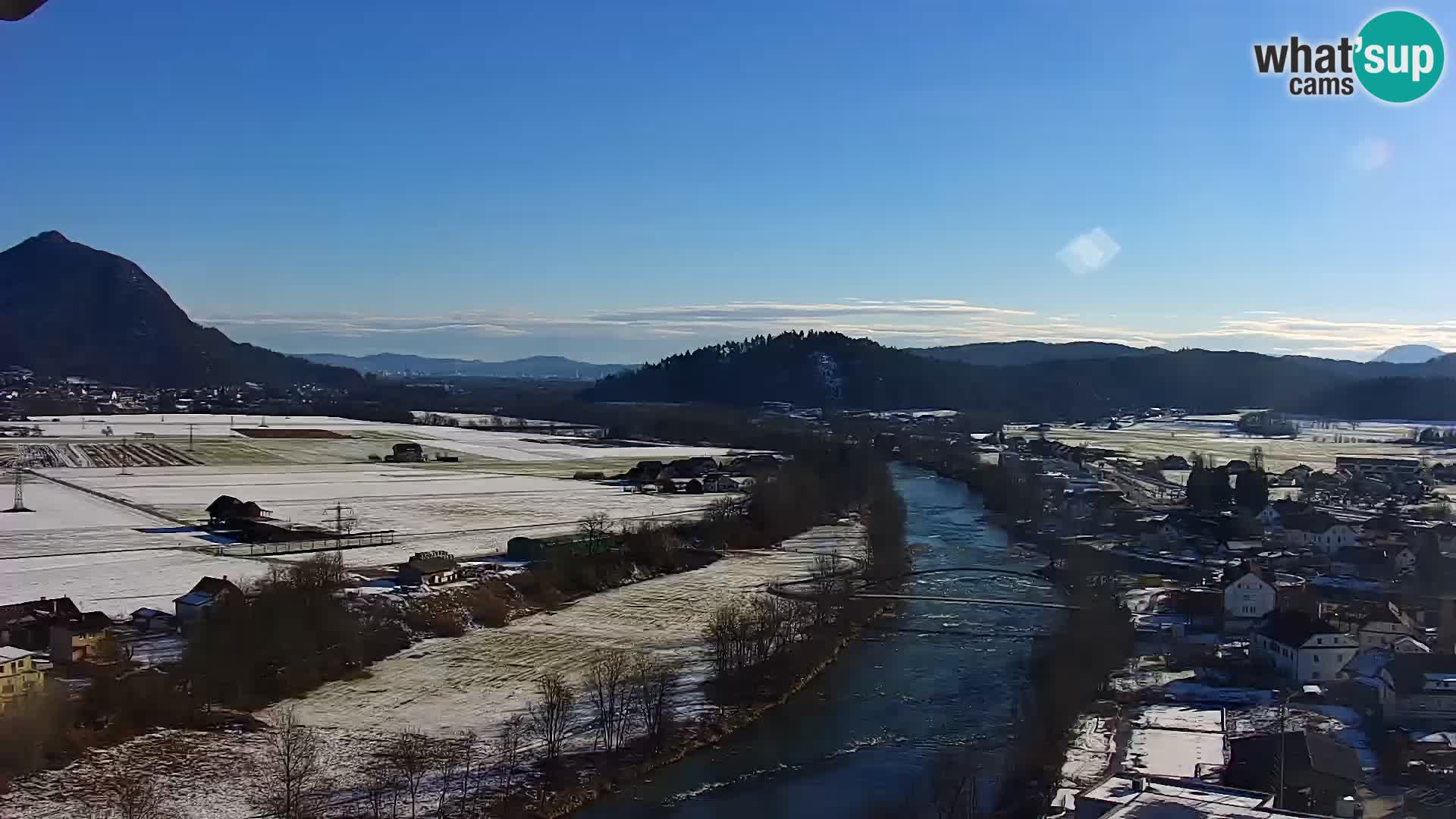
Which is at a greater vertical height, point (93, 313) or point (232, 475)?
point (93, 313)

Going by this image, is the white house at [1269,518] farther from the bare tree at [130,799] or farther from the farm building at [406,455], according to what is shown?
the farm building at [406,455]

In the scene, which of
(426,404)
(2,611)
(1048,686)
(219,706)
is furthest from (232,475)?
(426,404)

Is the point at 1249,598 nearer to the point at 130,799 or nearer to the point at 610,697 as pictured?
the point at 610,697

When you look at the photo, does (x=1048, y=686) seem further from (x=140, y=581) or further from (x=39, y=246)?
(x=39, y=246)

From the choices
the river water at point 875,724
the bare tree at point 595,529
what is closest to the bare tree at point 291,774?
the river water at point 875,724

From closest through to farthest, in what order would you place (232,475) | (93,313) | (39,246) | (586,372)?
(232,475) → (93,313) → (39,246) → (586,372)
